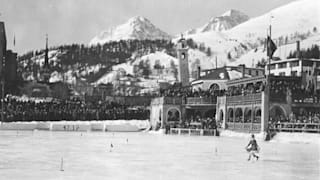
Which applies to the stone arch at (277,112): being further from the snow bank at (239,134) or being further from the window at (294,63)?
the window at (294,63)

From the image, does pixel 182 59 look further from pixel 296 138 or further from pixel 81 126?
pixel 296 138

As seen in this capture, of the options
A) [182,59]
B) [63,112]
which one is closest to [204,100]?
[63,112]

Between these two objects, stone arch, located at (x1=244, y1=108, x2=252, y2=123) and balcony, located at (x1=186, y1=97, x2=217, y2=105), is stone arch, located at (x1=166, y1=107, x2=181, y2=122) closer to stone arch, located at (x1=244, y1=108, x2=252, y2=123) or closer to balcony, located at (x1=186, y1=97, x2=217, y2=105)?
balcony, located at (x1=186, y1=97, x2=217, y2=105)

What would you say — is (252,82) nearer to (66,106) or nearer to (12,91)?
(66,106)

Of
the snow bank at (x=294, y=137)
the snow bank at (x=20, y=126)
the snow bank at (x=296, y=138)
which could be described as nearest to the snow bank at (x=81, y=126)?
the snow bank at (x=20, y=126)

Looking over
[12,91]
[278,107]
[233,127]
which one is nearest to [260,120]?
[278,107]

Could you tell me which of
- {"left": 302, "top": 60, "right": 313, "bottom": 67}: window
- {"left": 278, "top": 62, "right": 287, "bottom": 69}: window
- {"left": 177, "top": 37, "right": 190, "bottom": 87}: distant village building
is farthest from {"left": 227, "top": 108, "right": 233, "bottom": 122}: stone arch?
→ {"left": 177, "top": 37, "right": 190, "bottom": 87}: distant village building
